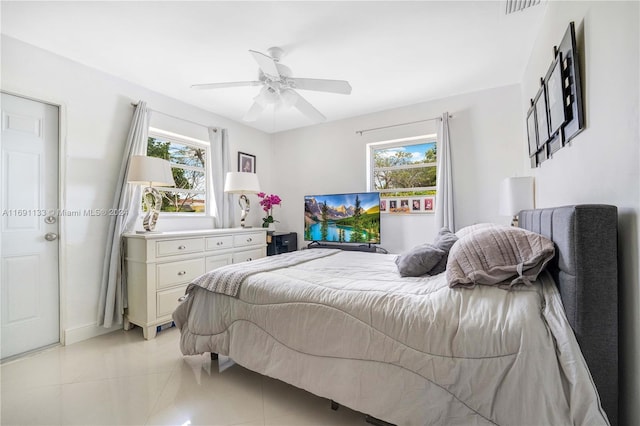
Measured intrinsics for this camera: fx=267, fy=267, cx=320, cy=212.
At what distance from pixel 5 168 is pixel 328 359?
9.52 ft

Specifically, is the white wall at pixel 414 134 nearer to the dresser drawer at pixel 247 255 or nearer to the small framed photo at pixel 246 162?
the small framed photo at pixel 246 162

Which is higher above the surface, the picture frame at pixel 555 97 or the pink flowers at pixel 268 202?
the picture frame at pixel 555 97

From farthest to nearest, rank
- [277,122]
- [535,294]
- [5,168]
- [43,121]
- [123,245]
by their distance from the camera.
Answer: [277,122], [123,245], [43,121], [5,168], [535,294]

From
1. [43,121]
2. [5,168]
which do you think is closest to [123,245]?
[5,168]

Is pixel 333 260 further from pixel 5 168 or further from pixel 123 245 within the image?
pixel 5 168

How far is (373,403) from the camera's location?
127 centimetres

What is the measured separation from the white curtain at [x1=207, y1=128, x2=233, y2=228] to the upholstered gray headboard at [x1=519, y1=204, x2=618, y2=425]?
3.59 metres

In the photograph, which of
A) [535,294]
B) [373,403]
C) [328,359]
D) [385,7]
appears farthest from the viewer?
[385,7]

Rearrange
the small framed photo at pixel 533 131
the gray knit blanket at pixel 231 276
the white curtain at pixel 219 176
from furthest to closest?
the white curtain at pixel 219 176 → the small framed photo at pixel 533 131 → the gray knit blanket at pixel 231 276

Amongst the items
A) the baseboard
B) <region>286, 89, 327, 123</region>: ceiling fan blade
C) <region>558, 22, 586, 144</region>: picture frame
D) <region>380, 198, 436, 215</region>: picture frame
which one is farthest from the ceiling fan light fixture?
the baseboard

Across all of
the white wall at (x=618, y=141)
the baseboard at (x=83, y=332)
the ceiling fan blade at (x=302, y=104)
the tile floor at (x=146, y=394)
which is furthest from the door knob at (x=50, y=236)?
the white wall at (x=618, y=141)

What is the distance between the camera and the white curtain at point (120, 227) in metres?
2.59

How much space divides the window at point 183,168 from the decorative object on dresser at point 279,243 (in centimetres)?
105

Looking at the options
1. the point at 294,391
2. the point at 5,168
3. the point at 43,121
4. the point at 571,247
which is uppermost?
the point at 43,121
